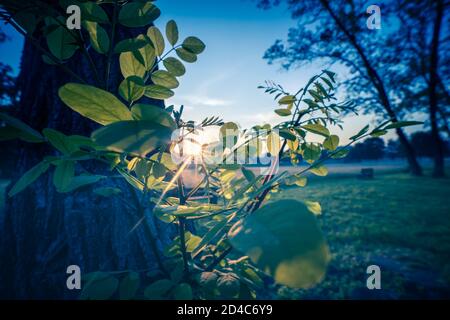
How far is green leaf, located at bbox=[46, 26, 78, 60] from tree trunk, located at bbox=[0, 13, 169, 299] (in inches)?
20.2

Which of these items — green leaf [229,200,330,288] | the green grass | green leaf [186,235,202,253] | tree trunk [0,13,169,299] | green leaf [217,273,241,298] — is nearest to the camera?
green leaf [229,200,330,288]

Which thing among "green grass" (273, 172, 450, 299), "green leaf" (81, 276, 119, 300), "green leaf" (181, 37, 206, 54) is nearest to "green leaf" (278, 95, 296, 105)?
"green leaf" (181, 37, 206, 54)

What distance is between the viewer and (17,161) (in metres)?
1.04

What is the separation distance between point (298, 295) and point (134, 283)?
6.49 feet

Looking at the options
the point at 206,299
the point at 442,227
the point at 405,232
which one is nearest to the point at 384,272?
the point at 405,232

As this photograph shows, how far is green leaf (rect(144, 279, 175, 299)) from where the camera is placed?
0.45 metres

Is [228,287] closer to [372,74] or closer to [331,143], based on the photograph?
[331,143]

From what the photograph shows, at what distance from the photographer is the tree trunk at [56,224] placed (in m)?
0.80

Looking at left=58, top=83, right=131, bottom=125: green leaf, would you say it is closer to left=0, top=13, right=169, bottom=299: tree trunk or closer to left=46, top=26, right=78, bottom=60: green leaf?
left=46, top=26, right=78, bottom=60: green leaf

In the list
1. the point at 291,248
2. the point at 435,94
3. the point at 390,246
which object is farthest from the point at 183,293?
the point at 435,94
